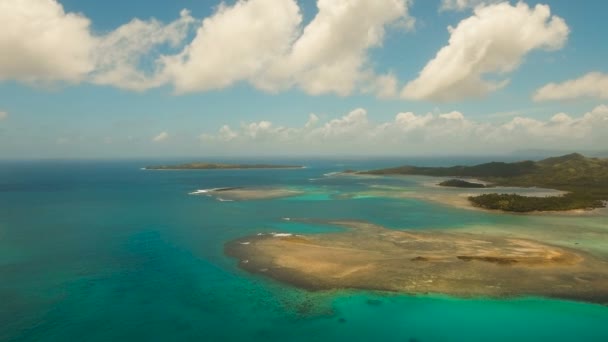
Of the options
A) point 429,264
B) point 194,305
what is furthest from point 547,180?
point 194,305

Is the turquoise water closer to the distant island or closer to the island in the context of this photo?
the island

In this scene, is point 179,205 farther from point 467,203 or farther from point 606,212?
point 606,212

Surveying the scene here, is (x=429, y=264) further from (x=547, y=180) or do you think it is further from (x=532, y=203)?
(x=547, y=180)

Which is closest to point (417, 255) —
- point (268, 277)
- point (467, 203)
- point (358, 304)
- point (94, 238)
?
point (358, 304)

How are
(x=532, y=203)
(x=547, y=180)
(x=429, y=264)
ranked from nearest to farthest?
(x=429, y=264)
(x=532, y=203)
(x=547, y=180)

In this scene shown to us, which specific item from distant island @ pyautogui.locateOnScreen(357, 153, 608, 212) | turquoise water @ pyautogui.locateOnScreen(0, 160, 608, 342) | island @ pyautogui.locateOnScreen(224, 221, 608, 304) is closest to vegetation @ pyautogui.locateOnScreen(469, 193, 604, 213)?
distant island @ pyautogui.locateOnScreen(357, 153, 608, 212)
